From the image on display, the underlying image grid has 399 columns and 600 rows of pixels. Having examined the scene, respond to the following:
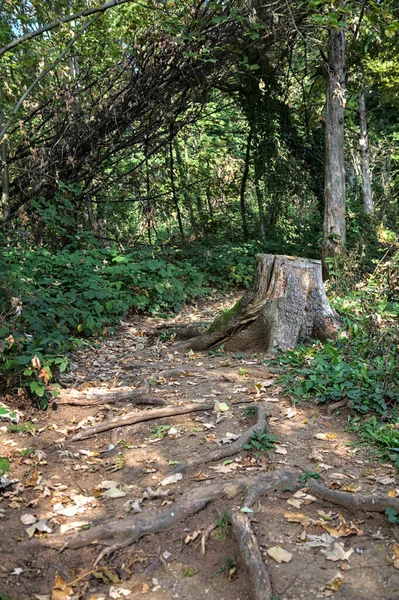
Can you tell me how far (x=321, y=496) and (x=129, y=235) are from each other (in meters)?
10.7

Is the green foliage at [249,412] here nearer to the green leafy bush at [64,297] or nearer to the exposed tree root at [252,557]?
the exposed tree root at [252,557]

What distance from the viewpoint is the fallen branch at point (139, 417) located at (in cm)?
442

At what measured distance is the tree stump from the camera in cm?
610

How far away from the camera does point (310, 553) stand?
268 cm

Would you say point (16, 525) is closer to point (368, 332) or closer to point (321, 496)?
point (321, 496)

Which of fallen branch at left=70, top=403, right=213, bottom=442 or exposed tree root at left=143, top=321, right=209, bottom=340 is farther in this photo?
exposed tree root at left=143, top=321, right=209, bottom=340

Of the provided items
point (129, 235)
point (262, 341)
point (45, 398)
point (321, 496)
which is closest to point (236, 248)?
point (129, 235)

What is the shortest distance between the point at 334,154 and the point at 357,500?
903 centimetres

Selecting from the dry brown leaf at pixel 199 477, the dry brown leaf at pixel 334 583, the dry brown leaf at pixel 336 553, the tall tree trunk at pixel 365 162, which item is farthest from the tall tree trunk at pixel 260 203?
the dry brown leaf at pixel 334 583

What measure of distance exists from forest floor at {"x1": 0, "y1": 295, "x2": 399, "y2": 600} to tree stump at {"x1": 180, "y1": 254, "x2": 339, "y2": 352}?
33.9 inches

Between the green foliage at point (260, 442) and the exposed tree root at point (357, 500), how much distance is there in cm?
66

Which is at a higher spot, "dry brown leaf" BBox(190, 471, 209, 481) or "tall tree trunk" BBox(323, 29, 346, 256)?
"tall tree trunk" BBox(323, 29, 346, 256)

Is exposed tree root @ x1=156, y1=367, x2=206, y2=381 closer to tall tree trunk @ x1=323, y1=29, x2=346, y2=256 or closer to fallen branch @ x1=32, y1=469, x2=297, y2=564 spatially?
fallen branch @ x1=32, y1=469, x2=297, y2=564

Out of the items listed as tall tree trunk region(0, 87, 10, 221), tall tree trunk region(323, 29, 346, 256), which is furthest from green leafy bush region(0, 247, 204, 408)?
tall tree trunk region(323, 29, 346, 256)
